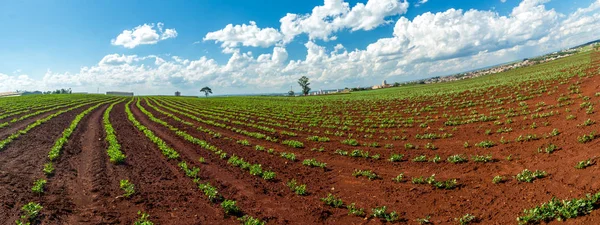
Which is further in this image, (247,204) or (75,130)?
(75,130)

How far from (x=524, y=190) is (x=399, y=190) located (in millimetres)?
3894

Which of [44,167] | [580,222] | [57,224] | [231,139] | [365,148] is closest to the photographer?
[580,222]

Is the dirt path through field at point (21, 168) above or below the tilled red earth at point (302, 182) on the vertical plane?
above

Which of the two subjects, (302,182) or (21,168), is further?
(21,168)

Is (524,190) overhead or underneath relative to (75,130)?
underneath

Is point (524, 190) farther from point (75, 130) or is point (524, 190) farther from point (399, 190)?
point (75, 130)

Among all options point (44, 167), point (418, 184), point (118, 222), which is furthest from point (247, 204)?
point (44, 167)

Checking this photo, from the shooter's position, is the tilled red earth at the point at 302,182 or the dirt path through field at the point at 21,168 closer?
the tilled red earth at the point at 302,182

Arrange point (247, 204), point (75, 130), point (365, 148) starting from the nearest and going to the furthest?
point (247, 204) → point (365, 148) → point (75, 130)

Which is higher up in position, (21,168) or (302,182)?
(21,168)

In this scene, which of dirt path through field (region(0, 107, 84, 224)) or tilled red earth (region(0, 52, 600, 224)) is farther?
dirt path through field (region(0, 107, 84, 224))

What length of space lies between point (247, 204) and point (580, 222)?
9.36 metres

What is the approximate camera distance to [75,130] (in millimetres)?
24422

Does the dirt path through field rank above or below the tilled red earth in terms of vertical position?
above
